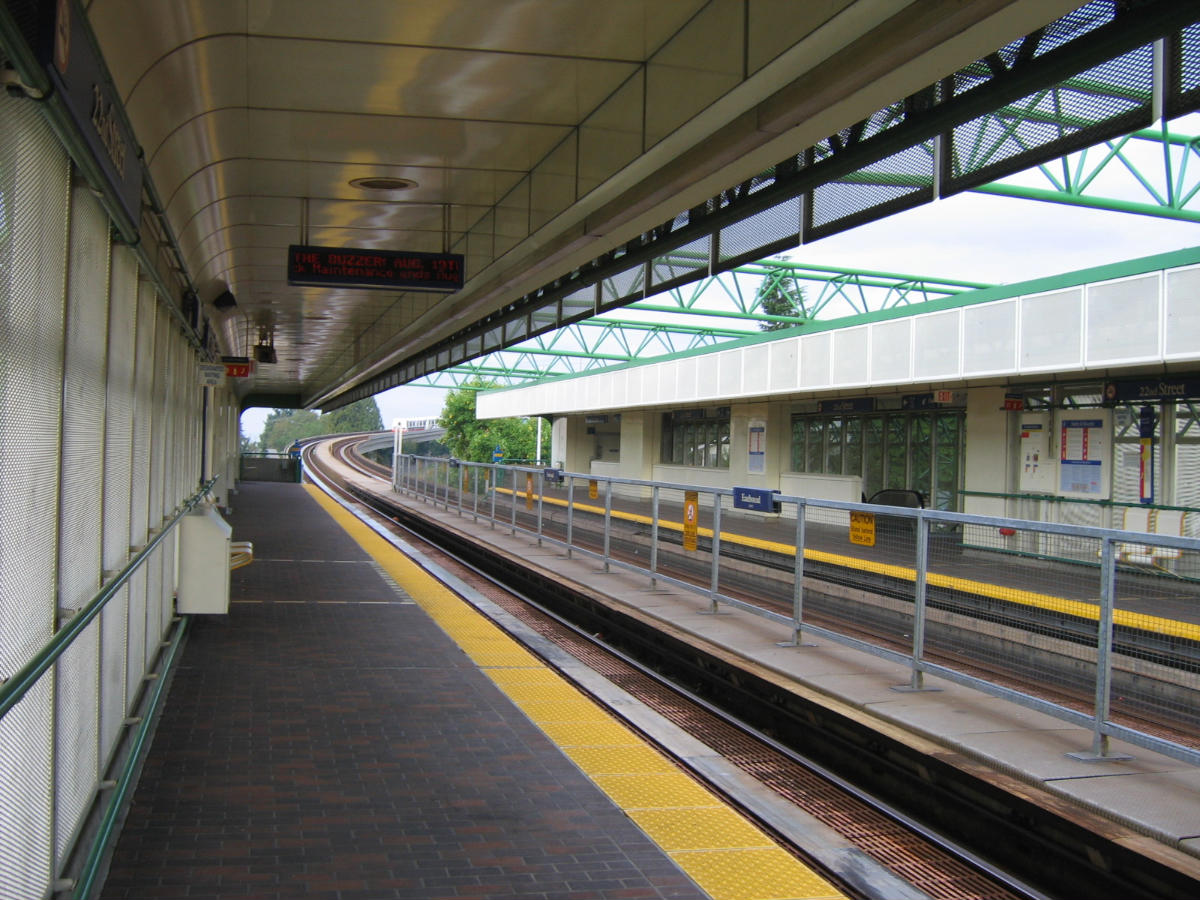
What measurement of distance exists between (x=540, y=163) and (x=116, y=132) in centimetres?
449

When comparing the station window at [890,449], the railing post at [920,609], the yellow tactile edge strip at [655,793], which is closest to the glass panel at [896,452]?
the station window at [890,449]

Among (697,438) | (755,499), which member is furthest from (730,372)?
(755,499)

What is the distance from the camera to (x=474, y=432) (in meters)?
76.2

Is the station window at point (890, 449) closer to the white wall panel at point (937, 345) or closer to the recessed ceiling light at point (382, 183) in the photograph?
the white wall panel at point (937, 345)

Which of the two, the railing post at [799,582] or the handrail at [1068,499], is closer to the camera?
the railing post at [799,582]

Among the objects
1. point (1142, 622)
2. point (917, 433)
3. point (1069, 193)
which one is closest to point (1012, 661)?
point (1142, 622)

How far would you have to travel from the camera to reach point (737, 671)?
775cm

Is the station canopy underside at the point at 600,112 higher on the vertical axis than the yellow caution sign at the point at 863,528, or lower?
higher

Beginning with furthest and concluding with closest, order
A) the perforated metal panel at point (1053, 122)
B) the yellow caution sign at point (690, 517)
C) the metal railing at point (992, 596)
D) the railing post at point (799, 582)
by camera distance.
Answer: the yellow caution sign at point (690, 517), the railing post at point (799, 582), the metal railing at point (992, 596), the perforated metal panel at point (1053, 122)

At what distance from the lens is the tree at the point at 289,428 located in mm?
177250

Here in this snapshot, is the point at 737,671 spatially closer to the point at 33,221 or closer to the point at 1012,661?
the point at 1012,661

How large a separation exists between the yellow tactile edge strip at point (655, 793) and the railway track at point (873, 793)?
820 millimetres

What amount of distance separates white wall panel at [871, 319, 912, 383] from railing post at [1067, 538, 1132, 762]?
1202 cm

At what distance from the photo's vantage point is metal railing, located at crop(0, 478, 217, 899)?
2419mm
